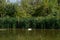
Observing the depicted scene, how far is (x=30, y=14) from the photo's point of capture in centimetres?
3192

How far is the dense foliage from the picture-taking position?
982 inches

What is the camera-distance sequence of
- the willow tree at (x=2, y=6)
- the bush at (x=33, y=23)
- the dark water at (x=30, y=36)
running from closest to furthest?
the dark water at (x=30, y=36)
the bush at (x=33, y=23)
the willow tree at (x=2, y=6)

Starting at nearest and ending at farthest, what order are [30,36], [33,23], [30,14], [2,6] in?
1. [30,36]
2. [33,23]
3. [2,6]
4. [30,14]

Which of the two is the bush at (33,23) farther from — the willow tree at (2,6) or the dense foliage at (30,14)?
the willow tree at (2,6)

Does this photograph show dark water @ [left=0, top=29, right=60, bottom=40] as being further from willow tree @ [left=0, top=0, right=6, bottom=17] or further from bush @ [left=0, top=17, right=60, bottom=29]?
willow tree @ [left=0, top=0, right=6, bottom=17]

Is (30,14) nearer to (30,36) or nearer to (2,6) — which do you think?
(2,6)

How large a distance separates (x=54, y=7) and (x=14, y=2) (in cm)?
593

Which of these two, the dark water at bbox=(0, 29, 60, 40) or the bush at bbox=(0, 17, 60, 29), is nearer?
the dark water at bbox=(0, 29, 60, 40)

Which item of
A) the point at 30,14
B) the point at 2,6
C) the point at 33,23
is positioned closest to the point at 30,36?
the point at 33,23

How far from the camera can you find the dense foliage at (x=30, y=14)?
81.9ft

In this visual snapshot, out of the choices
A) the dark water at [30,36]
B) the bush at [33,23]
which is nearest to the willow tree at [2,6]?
the bush at [33,23]

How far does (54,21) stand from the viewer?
24797mm

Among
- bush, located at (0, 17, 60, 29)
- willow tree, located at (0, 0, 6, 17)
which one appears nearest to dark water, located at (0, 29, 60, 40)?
bush, located at (0, 17, 60, 29)

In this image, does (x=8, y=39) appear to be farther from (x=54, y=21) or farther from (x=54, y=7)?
(x=54, y=7)
